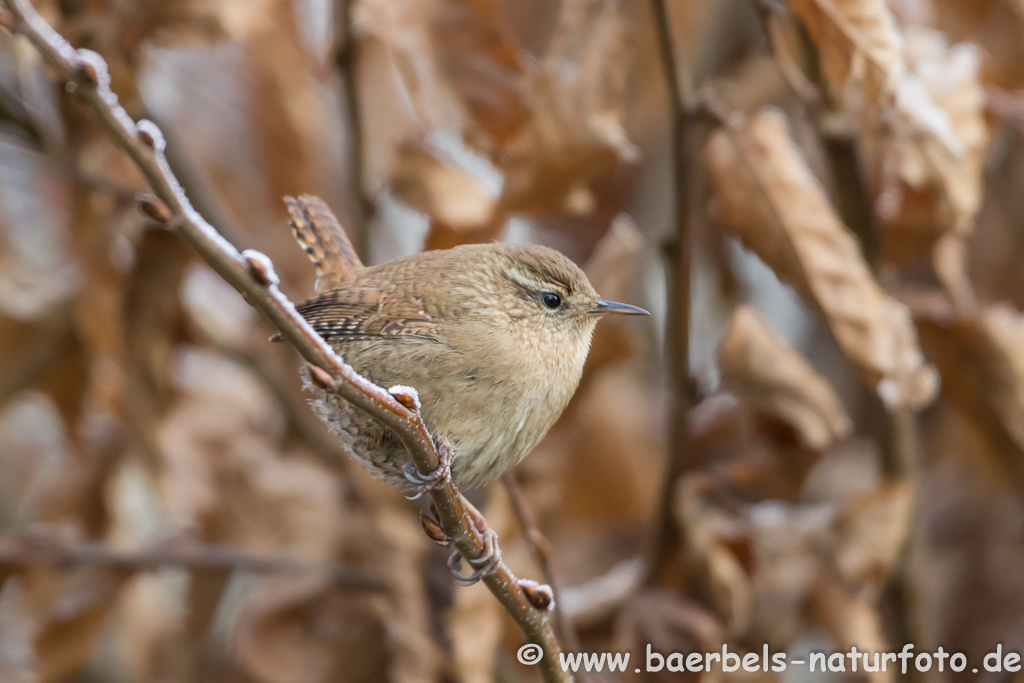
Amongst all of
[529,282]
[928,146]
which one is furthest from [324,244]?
[928,146]

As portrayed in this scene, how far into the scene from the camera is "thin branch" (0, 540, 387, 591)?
2.16 m

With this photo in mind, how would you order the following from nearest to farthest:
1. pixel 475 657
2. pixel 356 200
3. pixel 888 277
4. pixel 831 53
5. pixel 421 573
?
pixel 831 53 < pixel 475 657 < pixel 888 277 < pixel 356 200 < pixel 421 573

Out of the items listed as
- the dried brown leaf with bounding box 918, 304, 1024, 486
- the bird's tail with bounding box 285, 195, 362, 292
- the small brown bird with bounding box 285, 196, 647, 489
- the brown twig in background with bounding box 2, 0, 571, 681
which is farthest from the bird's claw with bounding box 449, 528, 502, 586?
the dried brown leaf with bounding box 918, 304, 1024, 486

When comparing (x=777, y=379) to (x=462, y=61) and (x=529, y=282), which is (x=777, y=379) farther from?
(x=462, y=61)

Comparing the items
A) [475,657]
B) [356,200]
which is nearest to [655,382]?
[356,200]

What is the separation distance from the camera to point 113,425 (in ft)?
8.83

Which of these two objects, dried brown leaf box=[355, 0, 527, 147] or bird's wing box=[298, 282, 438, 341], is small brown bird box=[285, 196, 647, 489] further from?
dried brown leaf box=[355, 0, 527, 147]

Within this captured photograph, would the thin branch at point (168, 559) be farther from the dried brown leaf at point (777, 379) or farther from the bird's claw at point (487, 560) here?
the dried brown leaf at point (777, 379)

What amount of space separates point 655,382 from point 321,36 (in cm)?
161

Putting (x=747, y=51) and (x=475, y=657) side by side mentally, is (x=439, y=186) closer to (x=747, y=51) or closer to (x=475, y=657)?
(x=475, y=657)

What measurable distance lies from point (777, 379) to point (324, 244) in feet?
3.03

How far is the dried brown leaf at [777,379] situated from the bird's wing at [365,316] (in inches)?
28.4

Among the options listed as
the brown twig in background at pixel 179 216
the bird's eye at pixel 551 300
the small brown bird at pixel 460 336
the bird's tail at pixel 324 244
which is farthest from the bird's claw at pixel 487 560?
the bird's tail at pixel 324 244

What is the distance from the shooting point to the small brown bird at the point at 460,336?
1.32 meters
